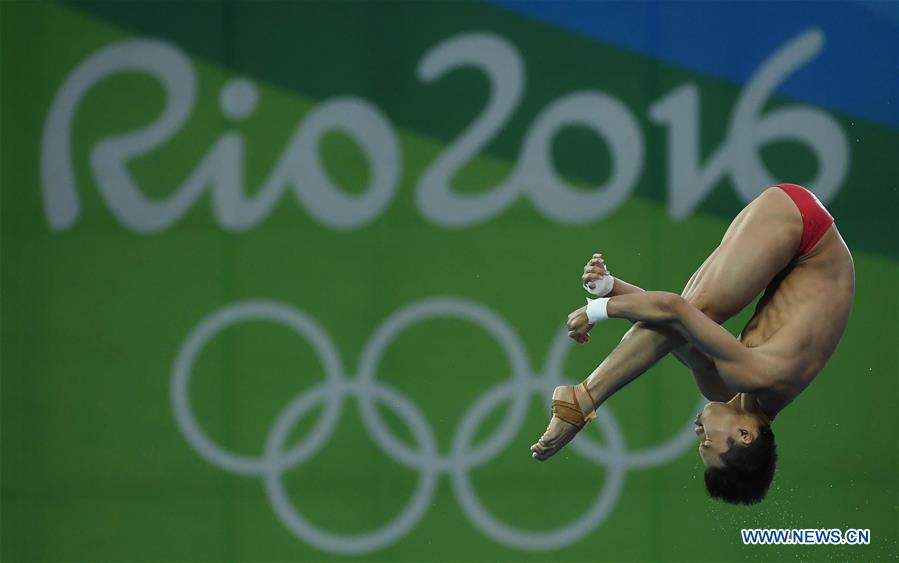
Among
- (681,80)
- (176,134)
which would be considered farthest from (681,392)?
(176,134)

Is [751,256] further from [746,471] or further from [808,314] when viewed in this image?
[746,471]

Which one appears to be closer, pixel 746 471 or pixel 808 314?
pixel 808 314

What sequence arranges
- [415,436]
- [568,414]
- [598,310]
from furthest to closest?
[415,436] → [568,414] → [598,310]

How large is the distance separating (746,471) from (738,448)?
109 mm

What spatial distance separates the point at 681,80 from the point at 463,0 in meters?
1.31

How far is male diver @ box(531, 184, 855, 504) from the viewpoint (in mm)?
4777

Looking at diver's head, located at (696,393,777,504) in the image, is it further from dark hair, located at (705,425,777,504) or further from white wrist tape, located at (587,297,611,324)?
white wrist tape, located at (587,297,611,324)

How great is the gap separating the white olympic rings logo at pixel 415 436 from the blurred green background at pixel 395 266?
2cm

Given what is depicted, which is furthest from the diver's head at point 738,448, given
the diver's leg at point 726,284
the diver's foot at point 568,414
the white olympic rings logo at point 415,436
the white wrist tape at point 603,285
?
the white olympic rings logo at point 415,436

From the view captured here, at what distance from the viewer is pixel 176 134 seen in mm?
7453

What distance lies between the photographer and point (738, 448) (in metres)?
5.01

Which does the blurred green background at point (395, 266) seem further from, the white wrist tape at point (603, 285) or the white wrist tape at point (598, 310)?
the white wrist tape at point (598, 310)

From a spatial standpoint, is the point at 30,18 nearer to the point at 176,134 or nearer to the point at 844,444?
the point at 176,134

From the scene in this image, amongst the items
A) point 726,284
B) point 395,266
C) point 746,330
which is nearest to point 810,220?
point 726,284
